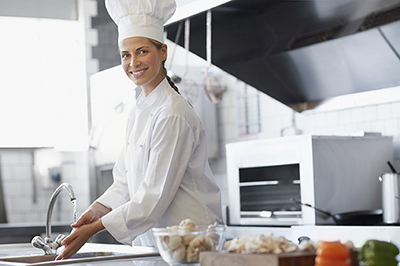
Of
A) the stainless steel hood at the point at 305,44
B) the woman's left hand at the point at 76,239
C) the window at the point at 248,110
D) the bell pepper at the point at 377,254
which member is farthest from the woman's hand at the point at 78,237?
the window at the point at 248,110

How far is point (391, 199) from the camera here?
3246 mm

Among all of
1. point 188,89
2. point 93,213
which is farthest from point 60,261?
point 188,89

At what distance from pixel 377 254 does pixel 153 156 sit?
43.7 inches

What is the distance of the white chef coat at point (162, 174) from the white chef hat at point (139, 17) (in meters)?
0.19

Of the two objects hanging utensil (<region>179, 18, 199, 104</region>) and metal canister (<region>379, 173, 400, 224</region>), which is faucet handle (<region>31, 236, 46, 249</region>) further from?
hanging utensil (<region>179, 18, 199, 104</region>)

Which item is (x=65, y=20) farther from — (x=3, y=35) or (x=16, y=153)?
(x=16, y=153)

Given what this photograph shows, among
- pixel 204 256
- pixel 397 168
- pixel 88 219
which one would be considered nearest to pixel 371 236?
pixel 397 168

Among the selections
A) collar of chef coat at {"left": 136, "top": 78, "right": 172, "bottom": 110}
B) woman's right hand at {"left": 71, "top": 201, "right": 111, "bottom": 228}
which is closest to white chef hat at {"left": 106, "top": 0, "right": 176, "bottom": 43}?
collar of chef coat at {"left": 136, "top": 78, "right": 172, "bottom": 110}

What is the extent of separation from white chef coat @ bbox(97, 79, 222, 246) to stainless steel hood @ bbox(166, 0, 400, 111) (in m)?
1.18

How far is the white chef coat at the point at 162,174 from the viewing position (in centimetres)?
206

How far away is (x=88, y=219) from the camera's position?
223cm

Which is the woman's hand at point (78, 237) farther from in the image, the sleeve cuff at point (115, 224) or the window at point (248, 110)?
the window at point (248, 110)

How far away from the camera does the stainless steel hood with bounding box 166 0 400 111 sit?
11.2 ft

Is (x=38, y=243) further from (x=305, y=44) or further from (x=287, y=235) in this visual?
(x=305, y=44)
